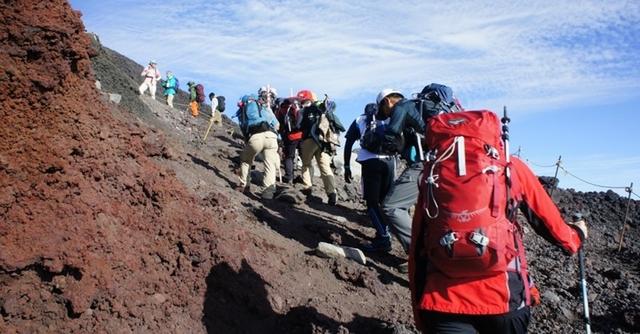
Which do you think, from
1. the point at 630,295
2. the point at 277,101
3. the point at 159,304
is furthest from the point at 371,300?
the point at 277,101

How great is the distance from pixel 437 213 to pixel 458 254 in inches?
9.8

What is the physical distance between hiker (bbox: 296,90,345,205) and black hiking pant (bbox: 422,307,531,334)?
24.0 ft

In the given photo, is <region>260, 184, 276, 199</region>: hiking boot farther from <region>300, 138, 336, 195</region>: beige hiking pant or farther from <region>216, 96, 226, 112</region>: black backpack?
<region>216, 96, 226, 112</region>: black backpack

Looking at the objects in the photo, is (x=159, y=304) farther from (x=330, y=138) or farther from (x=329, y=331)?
(x=330, y=138)

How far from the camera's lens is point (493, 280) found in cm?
273

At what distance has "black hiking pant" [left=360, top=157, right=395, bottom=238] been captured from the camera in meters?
6.83

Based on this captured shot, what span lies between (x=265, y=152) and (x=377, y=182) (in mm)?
3480

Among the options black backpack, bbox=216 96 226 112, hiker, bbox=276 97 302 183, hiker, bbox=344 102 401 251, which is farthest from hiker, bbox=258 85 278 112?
black backpack, bbox=216 96 226 112

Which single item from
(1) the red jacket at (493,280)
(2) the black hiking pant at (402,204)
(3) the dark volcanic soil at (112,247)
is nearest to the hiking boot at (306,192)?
(3) the dark volcanic soil at (112,247)

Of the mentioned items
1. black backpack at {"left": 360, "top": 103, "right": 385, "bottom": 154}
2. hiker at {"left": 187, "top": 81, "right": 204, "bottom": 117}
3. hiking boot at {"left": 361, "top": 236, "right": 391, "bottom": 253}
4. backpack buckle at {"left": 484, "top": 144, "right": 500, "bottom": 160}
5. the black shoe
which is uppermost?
hiker at {"left": 187, "top": 81, "right": 204, "bottom": 117}

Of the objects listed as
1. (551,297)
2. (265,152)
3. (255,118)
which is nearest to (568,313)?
(551,297)

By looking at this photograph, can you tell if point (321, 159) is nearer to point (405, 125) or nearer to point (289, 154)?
point (289, 154)

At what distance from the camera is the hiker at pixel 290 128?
11664 mm

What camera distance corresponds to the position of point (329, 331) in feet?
15.0
